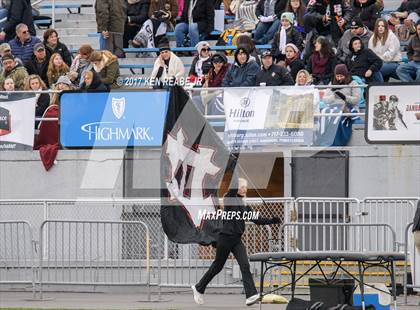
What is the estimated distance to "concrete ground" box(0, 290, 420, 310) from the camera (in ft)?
59.4

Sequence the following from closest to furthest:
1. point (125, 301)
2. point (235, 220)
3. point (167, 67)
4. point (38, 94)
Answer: point (235, 220) < point (125, 301) < point (38, 94) < point (167, 67)

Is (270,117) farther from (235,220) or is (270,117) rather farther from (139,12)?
(139,12)

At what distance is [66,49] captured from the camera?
25.8m

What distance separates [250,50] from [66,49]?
385 centimetres

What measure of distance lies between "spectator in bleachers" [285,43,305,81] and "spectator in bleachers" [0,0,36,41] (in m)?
5.81

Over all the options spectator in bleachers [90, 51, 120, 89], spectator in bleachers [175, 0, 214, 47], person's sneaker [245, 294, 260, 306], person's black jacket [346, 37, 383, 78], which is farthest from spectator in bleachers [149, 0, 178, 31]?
person's sneaker [245, 294, 260, 306]

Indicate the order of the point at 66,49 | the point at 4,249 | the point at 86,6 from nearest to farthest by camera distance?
the point at 4,249 → the point at 66,49 → the point at 86,6

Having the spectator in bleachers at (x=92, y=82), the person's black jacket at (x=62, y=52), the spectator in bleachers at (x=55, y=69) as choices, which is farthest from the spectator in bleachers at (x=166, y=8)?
the spectator in bleachers at (x=92, y=82)

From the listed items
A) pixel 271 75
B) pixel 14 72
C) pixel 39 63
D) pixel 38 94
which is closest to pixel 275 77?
pixel 271 75

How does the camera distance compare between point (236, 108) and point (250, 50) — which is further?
point (250, 50)

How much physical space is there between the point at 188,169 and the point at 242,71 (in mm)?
4178

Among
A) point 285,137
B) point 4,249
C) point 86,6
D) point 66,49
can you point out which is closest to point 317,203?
point 285,137

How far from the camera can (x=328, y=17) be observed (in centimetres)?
2512

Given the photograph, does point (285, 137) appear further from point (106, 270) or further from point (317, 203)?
point (106, 270)
